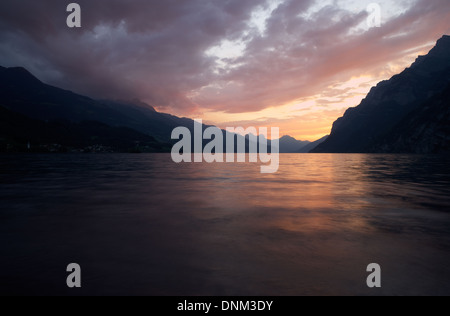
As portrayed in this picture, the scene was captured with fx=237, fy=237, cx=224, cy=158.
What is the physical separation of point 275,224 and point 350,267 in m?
5.05

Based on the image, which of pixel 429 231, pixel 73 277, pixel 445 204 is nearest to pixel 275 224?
pixel 429 231

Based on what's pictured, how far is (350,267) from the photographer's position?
23.9ft

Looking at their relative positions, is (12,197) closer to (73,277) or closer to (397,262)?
(73,277)

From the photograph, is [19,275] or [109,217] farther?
[109,217]

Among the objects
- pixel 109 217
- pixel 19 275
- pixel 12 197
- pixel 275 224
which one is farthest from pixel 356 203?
pixel 12 197

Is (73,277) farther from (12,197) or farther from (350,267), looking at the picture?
(12,197)

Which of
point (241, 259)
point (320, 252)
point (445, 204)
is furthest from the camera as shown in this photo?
point (445, 204)

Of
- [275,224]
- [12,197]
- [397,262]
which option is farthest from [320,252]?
[12,197]

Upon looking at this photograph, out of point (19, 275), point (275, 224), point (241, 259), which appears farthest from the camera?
point (275, 224)

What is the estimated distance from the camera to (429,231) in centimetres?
1083

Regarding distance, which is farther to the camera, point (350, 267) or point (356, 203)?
point (356, 203)

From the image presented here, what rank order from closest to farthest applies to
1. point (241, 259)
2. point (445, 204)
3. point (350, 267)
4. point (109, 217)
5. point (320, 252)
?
point (350, 267) < point (241, 259) < point (320, 252) < point (109, 217) < point (445, 204)

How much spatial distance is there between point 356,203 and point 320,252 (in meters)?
11.0
